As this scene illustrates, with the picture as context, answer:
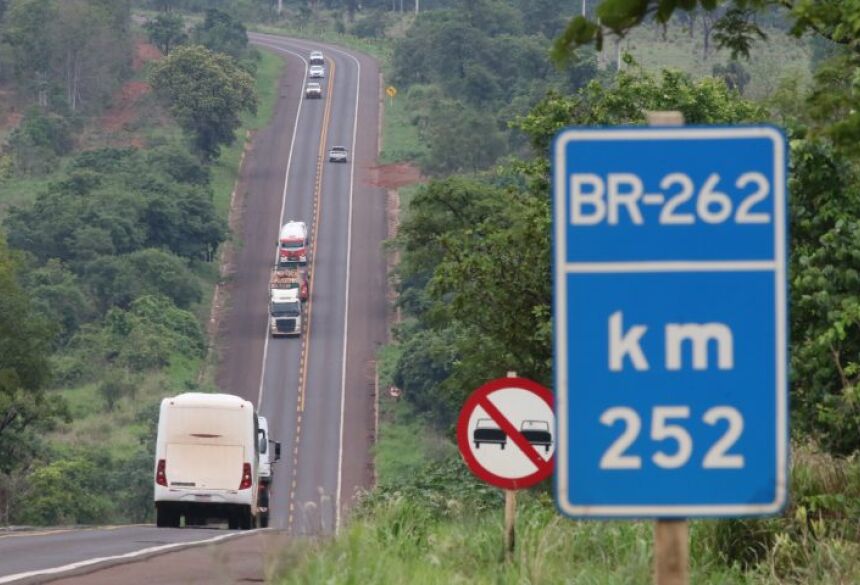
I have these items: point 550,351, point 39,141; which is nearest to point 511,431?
point 550,351

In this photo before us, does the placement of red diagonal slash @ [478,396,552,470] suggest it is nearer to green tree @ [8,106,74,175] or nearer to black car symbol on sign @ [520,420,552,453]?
black car symbol on sign @ [520,420,552,453]

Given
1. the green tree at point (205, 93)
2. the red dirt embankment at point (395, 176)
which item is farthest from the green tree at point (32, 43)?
the red dirt embankment at point (395, 176)

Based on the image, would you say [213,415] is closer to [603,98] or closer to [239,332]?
[603,98]

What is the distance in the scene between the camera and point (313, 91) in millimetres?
123250

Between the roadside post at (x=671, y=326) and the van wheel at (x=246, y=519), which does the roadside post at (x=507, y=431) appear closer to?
the roadside post at (x=671, y=326)

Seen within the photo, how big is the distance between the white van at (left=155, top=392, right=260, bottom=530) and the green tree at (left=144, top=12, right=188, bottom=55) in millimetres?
96356

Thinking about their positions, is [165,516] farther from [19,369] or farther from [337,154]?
[337,154]

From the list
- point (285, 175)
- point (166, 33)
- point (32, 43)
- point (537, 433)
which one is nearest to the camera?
point (537, 433)

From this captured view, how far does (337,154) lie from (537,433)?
314 feet

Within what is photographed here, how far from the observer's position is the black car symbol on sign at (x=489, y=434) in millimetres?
12125

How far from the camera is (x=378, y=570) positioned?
1059 centimetres

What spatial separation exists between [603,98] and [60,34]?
83.1 metres

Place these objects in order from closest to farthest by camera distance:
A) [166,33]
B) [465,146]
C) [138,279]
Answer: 1. [138,279]
2. [465,146]
3. [166,33]

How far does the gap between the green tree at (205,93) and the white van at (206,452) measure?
72.0m
